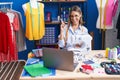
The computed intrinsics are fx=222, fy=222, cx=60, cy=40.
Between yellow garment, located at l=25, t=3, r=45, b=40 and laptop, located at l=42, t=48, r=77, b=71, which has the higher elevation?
yellow garment, located at l=25, t=3, r=45, b=40

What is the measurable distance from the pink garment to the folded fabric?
2.12m

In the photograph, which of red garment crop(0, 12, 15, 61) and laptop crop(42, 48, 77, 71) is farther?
red garment crop(0, 12, 15, 61)

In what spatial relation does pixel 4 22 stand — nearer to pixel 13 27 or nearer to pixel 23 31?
pixel 13 27

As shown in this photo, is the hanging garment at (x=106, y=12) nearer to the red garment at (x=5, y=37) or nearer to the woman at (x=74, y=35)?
the woman at (x=74, y=35)

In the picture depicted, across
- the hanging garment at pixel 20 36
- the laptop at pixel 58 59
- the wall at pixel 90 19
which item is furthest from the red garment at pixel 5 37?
the laptop at pixel 58 59

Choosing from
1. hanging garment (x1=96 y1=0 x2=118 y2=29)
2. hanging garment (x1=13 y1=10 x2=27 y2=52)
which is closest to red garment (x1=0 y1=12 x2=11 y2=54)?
hanging garment (x1=13 y1=10 x2=27 y2=52)

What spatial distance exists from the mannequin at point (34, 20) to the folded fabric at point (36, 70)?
170 centimetres

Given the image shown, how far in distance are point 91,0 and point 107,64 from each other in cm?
235

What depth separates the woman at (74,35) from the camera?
239 centimetres

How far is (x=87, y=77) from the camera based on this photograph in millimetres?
1889

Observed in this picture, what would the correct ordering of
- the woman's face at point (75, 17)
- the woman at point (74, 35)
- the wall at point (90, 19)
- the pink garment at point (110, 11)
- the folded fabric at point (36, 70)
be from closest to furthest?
1. the folded fabric at point (36, 70)
2. the woman at point (74, 35)
3. the woman's face at point (75, 17)
4. the pink garment at point (110, 11)
5. the wall at point (90, 19)

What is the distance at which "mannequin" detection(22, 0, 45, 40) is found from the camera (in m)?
3.73

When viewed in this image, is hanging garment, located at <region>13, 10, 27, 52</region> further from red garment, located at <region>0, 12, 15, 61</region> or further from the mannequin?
red garment, located at <region>0, 12, 15, 61</region>

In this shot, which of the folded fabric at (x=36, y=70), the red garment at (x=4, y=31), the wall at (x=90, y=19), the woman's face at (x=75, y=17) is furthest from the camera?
the wall at (x=90, y=19)
